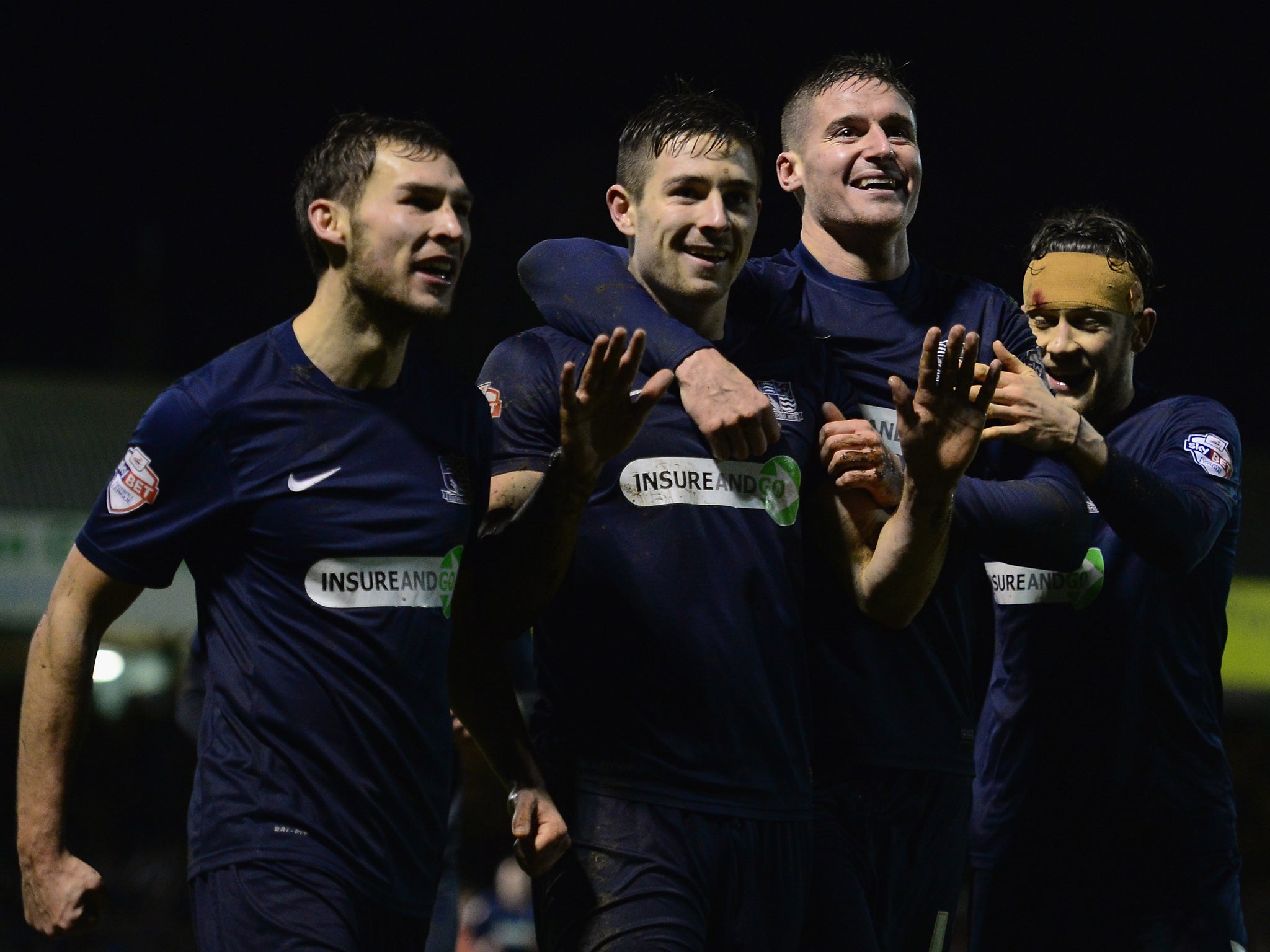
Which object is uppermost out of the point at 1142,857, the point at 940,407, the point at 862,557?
the point at 940,407

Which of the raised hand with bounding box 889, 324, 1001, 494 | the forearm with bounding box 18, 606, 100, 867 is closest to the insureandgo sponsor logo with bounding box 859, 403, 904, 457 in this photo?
the raised hand with bounding box 889, 324, 1001, 494

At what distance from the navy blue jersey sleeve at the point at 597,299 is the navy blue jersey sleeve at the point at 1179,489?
1264 millimetres

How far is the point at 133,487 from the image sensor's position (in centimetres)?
291

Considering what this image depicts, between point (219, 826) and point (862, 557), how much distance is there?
157 cm

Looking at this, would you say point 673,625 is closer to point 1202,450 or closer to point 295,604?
point 295,604

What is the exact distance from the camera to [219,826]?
286 cm

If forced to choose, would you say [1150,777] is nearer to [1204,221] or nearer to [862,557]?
[862,557]

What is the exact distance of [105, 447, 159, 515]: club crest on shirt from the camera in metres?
2.89

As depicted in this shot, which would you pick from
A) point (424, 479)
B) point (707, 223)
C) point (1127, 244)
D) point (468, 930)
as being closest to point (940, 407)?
point (707, 223)

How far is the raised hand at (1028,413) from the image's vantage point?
3.75 metres

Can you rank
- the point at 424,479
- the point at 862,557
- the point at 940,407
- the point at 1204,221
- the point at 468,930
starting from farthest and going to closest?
the point at 1204,221, the point at 468,930, the point at 862,557, the point at 940,407, the point at 424,479

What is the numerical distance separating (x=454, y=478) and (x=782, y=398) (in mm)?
832

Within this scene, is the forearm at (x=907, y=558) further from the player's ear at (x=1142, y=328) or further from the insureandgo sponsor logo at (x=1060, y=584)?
the player's ear at (x=1142, y=328)

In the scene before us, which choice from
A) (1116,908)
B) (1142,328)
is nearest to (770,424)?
(1142,328)
